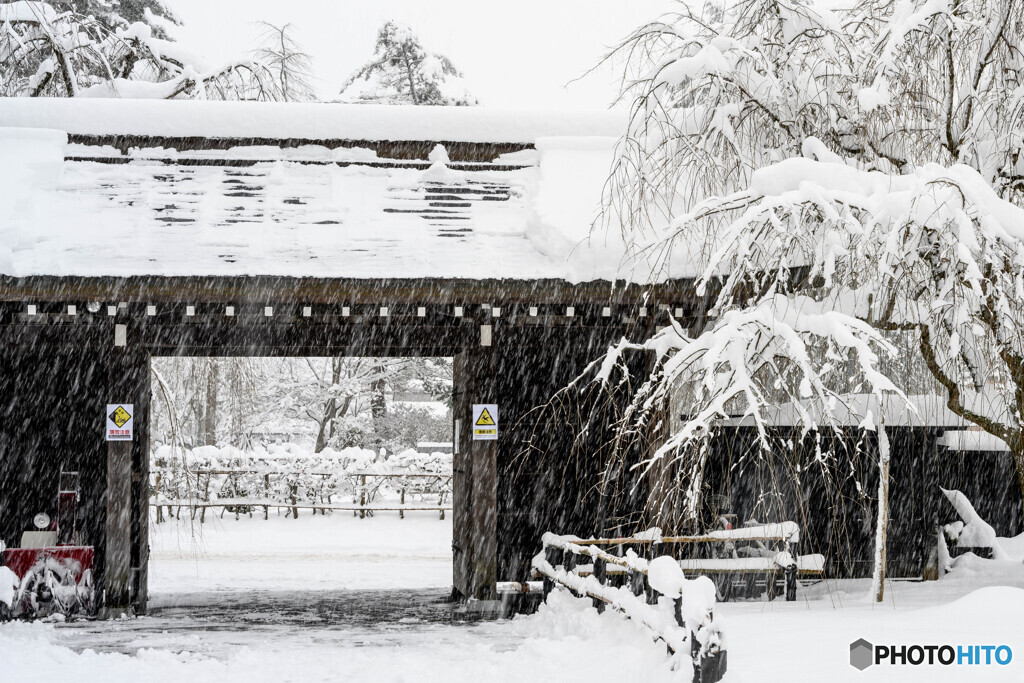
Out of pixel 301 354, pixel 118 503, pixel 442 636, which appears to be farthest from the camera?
pixel 301 354

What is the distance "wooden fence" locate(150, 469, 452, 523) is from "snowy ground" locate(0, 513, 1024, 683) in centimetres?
740

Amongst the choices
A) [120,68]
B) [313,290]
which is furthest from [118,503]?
[120,68]

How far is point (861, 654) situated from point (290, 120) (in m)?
7.28

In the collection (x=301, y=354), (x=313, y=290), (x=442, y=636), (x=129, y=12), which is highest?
(x=129, y=12)

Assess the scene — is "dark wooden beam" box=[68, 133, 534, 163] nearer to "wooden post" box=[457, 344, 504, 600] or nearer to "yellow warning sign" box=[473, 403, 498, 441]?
"wooden post" box=[457, 344, 504, 600]

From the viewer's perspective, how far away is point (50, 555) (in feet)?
26.2

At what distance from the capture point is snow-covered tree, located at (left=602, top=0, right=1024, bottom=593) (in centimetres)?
489

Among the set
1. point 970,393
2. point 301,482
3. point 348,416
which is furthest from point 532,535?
point 348,416

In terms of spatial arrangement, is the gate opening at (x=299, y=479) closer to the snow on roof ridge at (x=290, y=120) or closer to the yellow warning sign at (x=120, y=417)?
the yellow warning sign at (x=120, y=417)

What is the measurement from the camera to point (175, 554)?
14352 millimetres

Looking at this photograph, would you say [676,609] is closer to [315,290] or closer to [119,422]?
[315,290]

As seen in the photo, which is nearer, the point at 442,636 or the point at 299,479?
the point at 442,636

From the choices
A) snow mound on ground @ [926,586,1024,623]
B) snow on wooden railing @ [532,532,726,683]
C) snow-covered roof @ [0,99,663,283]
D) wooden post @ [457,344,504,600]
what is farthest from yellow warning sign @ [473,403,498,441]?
snow mound on ground @ [926,586,1024,623]

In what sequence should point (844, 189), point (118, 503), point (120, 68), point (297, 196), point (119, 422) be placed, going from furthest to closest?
point (120, 68) < point (297, 196) < point (119, 422) < point (118, 503) < point (844, 189)
